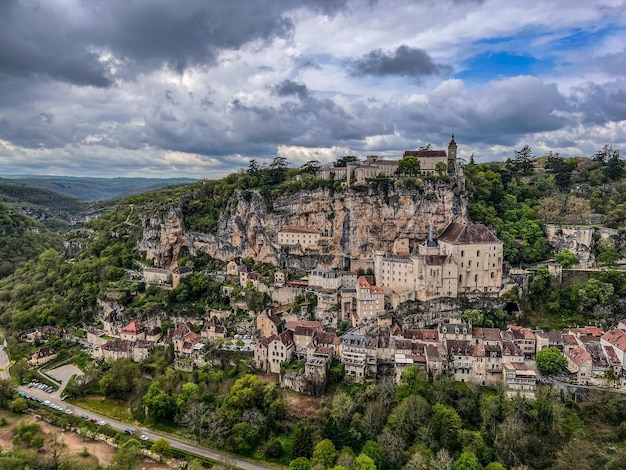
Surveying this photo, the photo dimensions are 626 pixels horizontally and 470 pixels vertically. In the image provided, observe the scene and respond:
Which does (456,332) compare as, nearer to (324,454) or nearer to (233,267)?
(324,454)

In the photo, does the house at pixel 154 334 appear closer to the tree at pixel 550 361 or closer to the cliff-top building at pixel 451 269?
the cliff-top building at pixel 451 269

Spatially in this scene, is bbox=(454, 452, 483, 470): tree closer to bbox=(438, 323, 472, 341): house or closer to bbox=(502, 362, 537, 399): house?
bbox=(502, 362, 537, 399): house

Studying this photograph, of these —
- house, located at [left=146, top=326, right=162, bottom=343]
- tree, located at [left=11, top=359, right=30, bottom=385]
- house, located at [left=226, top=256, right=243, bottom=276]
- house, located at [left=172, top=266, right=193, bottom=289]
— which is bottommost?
tree, located at [left=11, top=359, right=30, bottom=385]

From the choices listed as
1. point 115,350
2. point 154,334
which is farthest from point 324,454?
point 115,350

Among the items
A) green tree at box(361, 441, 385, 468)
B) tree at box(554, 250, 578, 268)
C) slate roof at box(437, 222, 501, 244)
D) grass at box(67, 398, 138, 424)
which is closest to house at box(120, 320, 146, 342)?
grass at box(67, 398, 138, 424)

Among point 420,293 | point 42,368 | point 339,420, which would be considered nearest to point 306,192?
point 420,293

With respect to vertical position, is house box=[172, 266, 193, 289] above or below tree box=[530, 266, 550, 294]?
below
